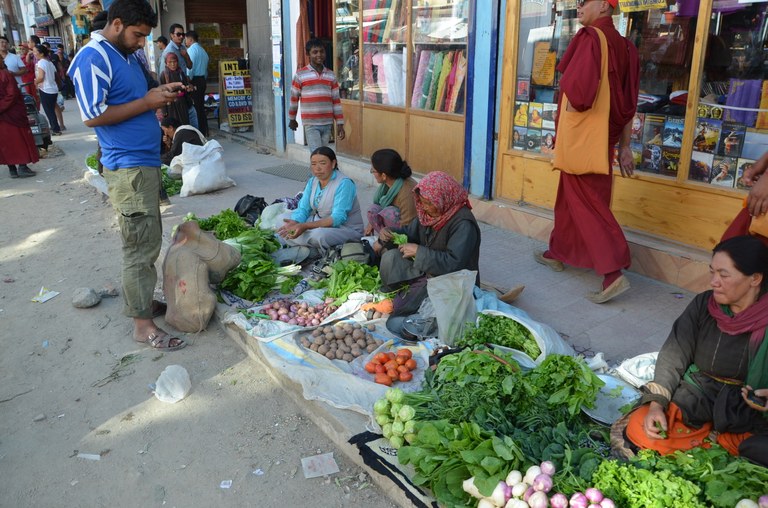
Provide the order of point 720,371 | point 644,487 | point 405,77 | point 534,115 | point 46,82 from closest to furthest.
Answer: point 644,487, point 720,371, point 534,115, point 405,77, point 46,82

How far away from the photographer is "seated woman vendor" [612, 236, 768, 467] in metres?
2.52

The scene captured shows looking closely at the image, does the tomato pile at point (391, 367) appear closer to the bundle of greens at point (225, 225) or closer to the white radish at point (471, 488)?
the white radish at point (471, 488)

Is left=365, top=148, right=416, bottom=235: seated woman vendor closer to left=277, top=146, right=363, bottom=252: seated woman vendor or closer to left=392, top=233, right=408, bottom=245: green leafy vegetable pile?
left=277, top=146, right=363, bottom=252: seated woman vendor

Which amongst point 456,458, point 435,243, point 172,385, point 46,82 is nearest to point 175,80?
point 46,82

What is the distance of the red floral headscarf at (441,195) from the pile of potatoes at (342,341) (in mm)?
885

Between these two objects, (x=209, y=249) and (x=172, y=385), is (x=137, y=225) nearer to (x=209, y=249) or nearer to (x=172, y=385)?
(x=209, y=249)

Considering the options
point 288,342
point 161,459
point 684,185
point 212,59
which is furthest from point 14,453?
point 212,59

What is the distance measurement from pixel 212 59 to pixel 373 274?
44.3 feet

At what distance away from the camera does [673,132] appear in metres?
4.97

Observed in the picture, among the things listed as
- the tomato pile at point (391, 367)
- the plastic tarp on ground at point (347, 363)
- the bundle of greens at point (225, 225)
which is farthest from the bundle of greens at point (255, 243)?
the tomato pile at point (391, 367)

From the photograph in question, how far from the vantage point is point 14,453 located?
10.7ft

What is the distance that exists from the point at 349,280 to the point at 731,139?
312 centimetres

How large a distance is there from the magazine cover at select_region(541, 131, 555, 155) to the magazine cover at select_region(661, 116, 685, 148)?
1082 mm

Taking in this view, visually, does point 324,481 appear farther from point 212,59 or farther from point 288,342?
point 212,59
